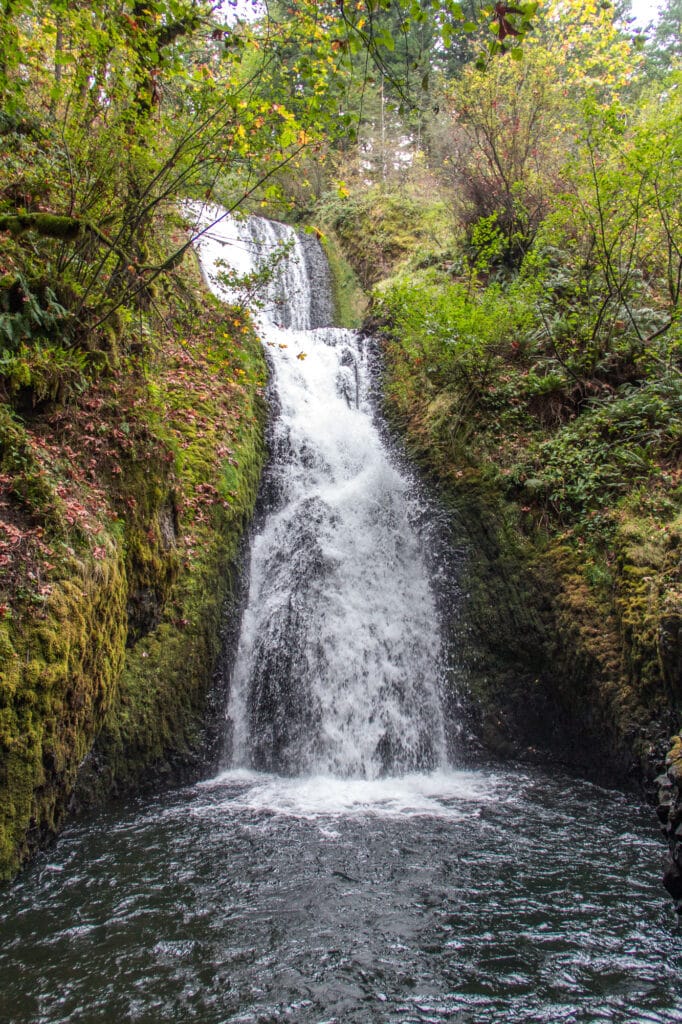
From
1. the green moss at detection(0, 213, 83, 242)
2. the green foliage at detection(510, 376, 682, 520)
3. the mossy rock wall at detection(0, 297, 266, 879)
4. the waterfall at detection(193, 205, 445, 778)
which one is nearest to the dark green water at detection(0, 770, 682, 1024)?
the mossy rock wall at detection(0, 297, 266, 879)

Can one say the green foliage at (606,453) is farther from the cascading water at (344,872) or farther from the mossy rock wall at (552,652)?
the cascading water at (344,872)

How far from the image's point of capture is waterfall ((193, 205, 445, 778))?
6.95m

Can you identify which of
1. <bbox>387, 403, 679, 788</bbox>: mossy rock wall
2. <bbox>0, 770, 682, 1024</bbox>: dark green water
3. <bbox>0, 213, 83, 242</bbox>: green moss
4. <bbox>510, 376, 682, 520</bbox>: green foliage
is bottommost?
<bbox>0, 770, 682, 1024</bbox>: dark green water

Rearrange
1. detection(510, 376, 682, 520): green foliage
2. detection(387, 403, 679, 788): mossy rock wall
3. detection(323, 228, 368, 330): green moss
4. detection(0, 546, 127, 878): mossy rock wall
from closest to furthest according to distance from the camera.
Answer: detection(0, 546, 127, 878): mossy rock wall → detection(387, 403, 679, 788): mossy rock wall → detection(510, 376, 682, 520): green foliage → detection(323, 228, 368, 330): green moss

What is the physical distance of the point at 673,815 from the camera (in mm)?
4164

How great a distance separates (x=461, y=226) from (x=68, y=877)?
525 inches

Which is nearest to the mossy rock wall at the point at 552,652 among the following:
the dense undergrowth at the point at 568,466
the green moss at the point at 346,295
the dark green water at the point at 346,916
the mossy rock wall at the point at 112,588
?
the dense undergrowth at the point at 568,466

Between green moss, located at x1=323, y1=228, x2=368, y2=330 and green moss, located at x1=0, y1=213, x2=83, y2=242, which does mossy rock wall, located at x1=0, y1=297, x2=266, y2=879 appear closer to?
green moss, located at x1=0, y1=213, x2=83, y2=242

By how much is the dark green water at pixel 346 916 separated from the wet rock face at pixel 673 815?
7.7 inches

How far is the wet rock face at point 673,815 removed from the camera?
4.00 meters

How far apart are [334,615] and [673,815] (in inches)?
177

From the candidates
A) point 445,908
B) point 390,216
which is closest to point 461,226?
point 390,216

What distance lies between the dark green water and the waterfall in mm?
1118

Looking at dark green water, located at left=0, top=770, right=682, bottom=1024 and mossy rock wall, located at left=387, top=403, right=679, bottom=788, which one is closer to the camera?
dark green water, located at left=0, top=770, right=682, bottom=1024
